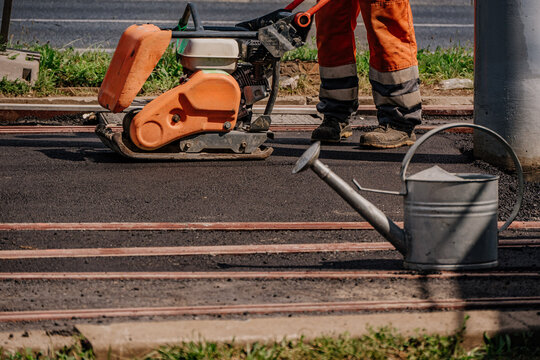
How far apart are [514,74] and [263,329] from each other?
3065 millimetres

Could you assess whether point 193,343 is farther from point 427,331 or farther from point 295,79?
point 295,79

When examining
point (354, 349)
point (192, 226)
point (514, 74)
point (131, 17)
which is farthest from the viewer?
point (131, 17)

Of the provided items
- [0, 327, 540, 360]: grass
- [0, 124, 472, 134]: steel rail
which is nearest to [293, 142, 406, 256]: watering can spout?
[0, 327, 540, 360]: grass

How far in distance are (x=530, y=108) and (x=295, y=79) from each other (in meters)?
3.91

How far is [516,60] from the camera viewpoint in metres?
5.09

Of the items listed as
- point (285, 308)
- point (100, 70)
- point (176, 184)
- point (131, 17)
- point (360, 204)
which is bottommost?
point (131, 17)

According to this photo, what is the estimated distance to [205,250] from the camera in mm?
3668

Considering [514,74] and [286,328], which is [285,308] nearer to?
[286,328]

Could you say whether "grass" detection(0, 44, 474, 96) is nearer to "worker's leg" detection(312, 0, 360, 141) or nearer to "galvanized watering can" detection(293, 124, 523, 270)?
"worker's leg" detection(312, 0, 360, 141)

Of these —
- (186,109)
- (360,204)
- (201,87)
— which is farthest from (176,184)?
(360,204)

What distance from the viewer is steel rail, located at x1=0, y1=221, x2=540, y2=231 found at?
4.06 m

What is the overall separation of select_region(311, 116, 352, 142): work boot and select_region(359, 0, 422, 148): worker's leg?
1.06 ft

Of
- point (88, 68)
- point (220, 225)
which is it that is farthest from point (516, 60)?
point (88, 68)

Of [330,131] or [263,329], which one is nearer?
[263,329]
